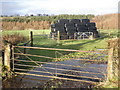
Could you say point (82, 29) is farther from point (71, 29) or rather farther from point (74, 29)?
point (71, 29)

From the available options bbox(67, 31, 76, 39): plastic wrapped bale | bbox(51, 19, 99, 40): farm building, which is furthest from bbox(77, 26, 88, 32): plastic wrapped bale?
bbox(67, 31, 76, 39): plastic wrapped bale

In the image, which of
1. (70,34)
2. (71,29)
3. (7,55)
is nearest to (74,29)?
(71,29)

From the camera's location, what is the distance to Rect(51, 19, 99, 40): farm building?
20031 millimetres

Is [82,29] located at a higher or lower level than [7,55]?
higher

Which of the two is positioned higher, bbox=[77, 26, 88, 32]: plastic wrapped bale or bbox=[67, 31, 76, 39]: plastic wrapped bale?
bbox=[77, 26, 88, 32]: plastic wrapped bale

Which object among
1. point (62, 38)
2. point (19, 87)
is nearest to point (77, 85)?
point (19, 87)

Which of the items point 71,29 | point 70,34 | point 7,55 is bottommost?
point 7,55

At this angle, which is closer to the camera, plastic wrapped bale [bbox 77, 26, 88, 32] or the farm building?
the farm building

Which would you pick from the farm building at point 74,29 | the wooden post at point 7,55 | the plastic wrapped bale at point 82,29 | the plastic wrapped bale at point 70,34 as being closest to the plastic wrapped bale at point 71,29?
the farm building at point 74,29

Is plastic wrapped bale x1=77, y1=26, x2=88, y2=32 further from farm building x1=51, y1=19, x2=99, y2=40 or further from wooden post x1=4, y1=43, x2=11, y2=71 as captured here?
wooden post x1=4, y1=43, x2=11, y2=71

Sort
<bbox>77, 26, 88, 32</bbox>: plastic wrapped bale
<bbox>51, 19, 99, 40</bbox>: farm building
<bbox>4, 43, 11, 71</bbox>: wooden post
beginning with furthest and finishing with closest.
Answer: <bbox>77, 26, 88, 32</bbox>: plastic wrapped bale, <bbox>51, 19, 99, 40</bbox>: farm building, <bbox>4, 43, 11, 71</bbox>: wooden post

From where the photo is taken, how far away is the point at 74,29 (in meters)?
21.0

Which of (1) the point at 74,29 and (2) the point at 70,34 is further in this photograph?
→ (1) the point at 74,29

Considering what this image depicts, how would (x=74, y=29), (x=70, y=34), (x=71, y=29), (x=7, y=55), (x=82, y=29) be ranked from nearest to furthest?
1. (x=7, y=55)
2. (x=70, y=34)
3. (x=71, y=29)
4. (x=74, y=29)
5. (x=82, y=29)
